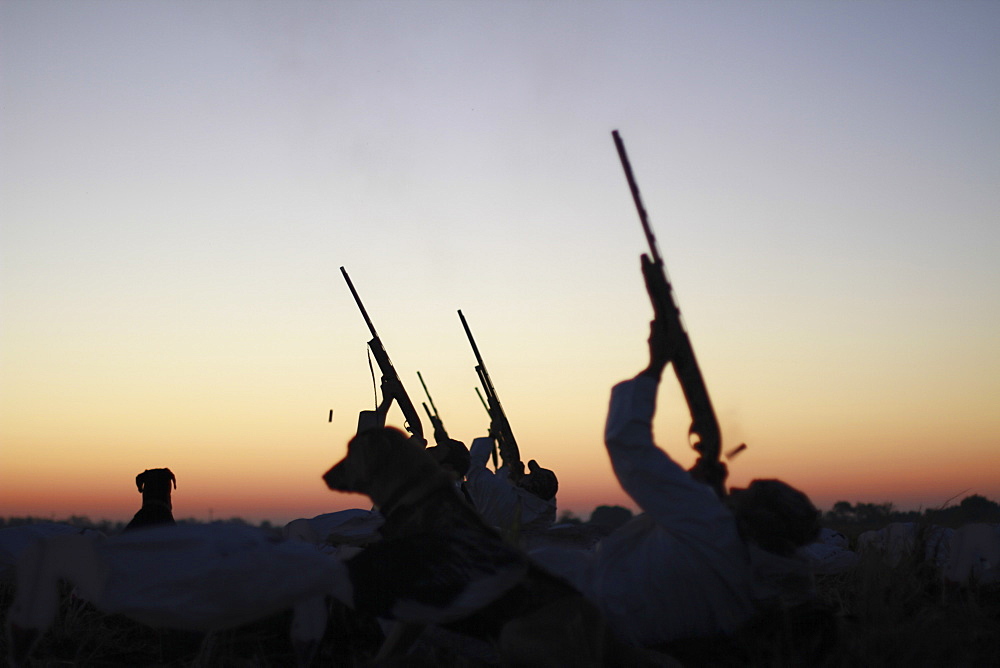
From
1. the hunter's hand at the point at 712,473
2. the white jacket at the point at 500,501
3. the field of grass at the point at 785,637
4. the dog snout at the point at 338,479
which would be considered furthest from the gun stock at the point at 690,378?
the white jacket at the point at 500,501

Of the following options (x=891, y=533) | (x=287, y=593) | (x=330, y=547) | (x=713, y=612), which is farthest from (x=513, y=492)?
(x=287, y=593)

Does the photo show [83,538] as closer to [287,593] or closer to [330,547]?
[287,593]

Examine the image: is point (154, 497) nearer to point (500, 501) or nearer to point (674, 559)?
point (500, 501)

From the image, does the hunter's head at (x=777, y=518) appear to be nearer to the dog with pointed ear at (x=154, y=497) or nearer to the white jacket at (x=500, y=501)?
the white jacket at (x=500, y=501)

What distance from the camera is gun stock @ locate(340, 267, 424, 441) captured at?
791 cm

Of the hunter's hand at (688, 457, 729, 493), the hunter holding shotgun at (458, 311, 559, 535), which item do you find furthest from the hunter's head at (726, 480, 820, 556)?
the hunter holding shotgun at (458, 311, 559, 535)

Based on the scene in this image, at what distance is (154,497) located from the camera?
20.8 feet

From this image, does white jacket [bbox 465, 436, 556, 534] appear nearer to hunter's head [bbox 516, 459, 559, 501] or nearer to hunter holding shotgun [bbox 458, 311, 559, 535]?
hunter holding shotgun [bbox 458, 311, 559, 535]

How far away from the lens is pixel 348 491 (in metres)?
3.71

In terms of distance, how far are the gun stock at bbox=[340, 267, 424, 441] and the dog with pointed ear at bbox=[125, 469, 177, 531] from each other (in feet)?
6.47

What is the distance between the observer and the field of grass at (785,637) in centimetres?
306

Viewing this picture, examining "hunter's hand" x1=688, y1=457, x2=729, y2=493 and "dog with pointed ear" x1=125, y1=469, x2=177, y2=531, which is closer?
"hunter's hand" x1=688, y1=457, x2=729, y2=493

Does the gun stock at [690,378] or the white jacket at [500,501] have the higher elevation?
the gun stock at [690,378]

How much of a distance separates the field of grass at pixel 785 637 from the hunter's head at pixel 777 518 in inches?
11.6
